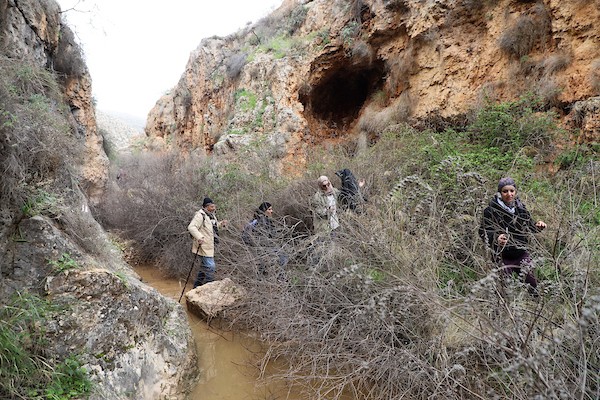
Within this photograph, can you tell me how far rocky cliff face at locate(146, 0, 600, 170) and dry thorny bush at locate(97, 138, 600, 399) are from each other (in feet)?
10.7

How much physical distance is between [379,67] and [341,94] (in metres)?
1.74

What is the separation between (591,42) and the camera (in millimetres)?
5906

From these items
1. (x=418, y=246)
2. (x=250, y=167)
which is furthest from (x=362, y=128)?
(x=418, y=246)

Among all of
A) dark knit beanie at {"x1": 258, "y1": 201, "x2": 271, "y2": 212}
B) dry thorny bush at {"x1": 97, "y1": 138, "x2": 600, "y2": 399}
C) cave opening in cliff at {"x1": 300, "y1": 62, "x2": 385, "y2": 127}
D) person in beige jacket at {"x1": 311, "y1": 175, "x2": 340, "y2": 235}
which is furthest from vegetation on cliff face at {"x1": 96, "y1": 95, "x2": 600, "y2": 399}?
cave opening in cliff at {"x1": 300, "y1": 62, "x2": 385, "y2": 127}

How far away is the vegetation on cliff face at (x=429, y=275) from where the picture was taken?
181cm

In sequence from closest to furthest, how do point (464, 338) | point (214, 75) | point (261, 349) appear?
1. point (464, 338)
2. point (261, 349)
3. point (214, 75)

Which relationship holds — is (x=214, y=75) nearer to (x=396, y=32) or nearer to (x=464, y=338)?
(x=396, y=32)

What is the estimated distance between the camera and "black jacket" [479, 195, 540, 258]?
9.80 ft

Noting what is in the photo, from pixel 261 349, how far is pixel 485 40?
8.55 metres

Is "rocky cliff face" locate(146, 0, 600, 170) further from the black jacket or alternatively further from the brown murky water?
the brown murky water

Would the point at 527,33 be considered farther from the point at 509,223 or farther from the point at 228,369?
the point at 228,369

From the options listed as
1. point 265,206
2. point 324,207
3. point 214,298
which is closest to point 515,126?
point 324,207

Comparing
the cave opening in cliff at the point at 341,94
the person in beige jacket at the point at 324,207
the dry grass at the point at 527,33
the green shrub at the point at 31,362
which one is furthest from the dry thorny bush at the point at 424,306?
the cave opening in cliff at the point at 341,94

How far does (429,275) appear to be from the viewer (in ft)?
9.53
